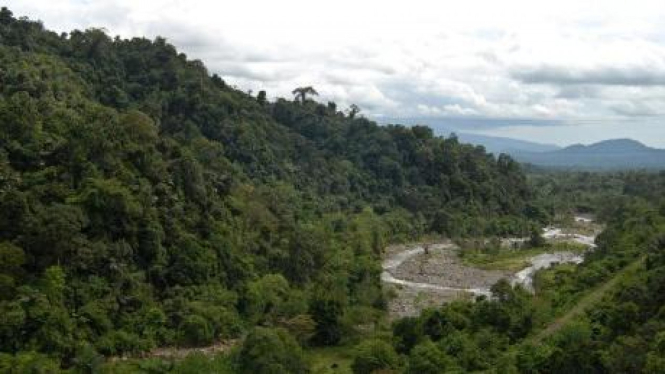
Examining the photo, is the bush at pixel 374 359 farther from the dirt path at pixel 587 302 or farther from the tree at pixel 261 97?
the tree at pixel 261 97

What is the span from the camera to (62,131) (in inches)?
1811

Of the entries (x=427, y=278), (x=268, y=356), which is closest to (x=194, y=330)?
(x=268, y=356)

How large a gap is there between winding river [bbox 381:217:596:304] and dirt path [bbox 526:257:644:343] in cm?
1003

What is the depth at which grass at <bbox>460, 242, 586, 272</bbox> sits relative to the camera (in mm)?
73300

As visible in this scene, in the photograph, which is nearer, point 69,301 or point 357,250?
point 69,301

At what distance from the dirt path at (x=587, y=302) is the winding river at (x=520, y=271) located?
10030 millimetres

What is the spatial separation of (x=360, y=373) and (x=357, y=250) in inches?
1300

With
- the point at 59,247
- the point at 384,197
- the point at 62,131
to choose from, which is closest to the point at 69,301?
the point at 59,247

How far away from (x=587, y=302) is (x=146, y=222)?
2667 centimetres

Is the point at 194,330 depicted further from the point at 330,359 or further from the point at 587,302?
the point at 587,302

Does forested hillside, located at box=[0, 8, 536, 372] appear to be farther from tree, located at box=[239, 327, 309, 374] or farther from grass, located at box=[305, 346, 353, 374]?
grass, located at box=[305, 346, 353, 374]

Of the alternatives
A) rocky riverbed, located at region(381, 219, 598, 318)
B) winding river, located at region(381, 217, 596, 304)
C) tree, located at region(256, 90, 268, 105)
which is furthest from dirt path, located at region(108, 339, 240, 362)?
tree, located at region(256, 90, 268, 105)

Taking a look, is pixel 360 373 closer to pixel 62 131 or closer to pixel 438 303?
pixel 438 303

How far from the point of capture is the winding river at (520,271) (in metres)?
62.3
